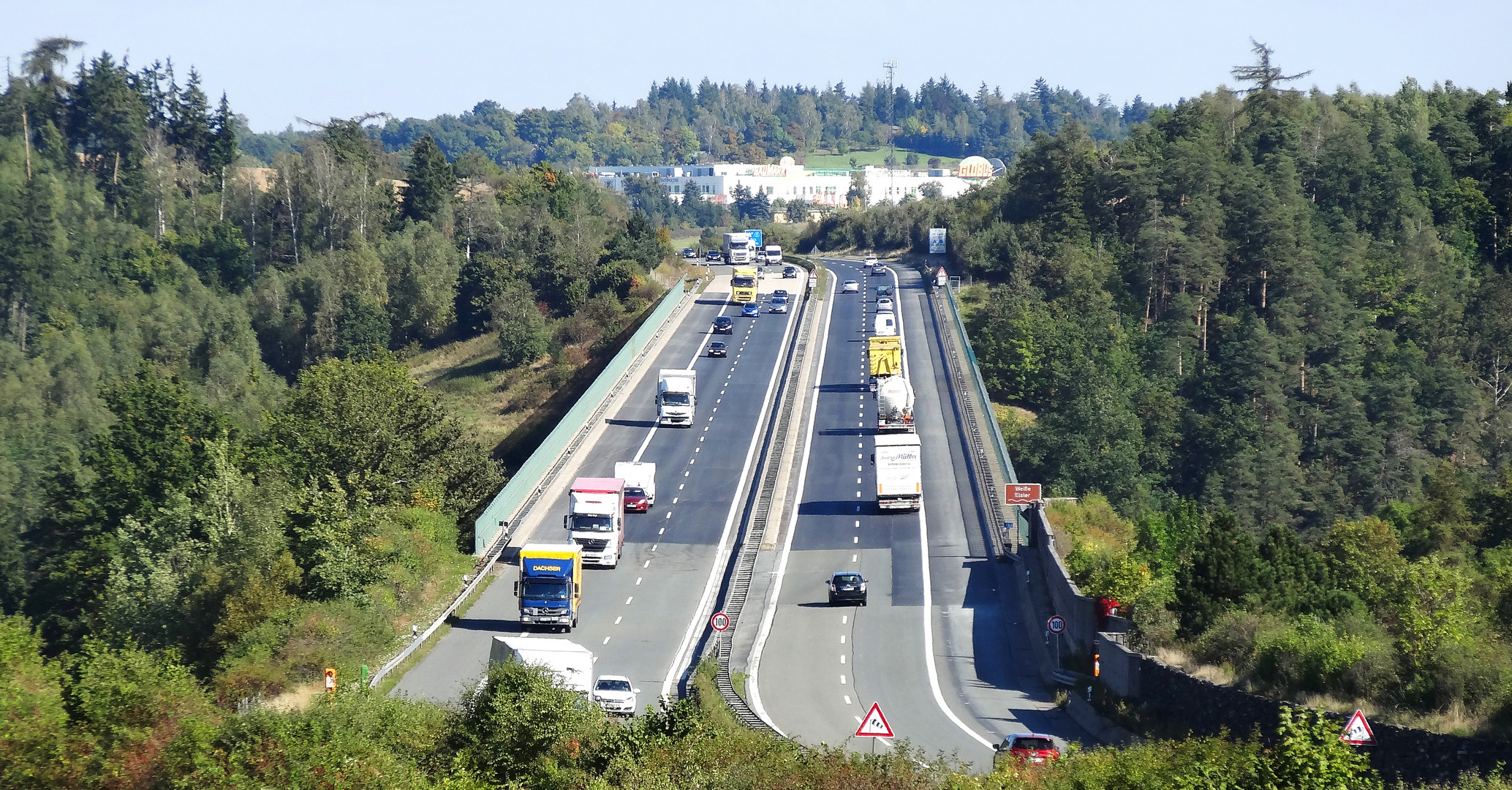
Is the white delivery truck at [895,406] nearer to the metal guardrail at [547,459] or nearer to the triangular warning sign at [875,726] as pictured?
the metal guardrail at [547,459]

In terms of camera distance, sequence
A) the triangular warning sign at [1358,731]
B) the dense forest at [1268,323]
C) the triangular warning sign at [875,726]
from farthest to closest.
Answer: the dense forest at [1268,323] → the triangular warning sign at [875,726] → the triangular warning sign at [1358,731]

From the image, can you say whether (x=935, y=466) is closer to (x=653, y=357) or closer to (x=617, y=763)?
(x=653, y=357)

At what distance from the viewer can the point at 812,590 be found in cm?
4466

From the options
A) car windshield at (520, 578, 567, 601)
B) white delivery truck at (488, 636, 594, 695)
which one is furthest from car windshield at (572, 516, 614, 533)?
white delivery truck at (488, 636, 594, 695)

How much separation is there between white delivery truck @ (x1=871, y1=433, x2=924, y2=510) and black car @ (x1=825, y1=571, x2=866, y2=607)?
32.4ft

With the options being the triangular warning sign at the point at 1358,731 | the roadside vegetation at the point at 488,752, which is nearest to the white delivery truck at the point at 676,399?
the roadside vegetation at the point at 488,752

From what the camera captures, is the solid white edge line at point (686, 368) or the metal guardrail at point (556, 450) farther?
the solid white edge line at point (686, 368)

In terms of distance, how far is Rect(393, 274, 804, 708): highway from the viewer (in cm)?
3725

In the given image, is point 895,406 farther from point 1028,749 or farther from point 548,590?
point 1028,749

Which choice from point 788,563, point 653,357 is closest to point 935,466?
point 788,563

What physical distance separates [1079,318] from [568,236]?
4537 cm

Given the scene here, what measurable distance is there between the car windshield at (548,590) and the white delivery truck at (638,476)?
13706 millimetres

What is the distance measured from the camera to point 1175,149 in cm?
11906

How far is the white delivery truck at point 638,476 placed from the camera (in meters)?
53.4
